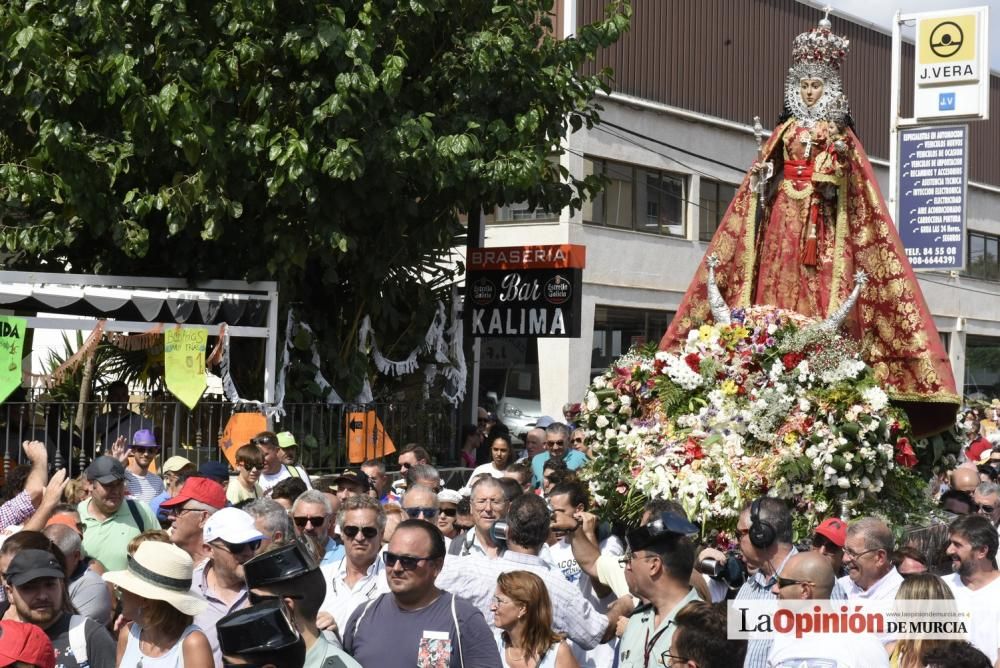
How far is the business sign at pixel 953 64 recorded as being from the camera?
18812 mm

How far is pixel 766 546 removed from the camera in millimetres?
6062

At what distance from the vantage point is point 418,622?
16.9ft

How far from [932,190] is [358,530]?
15357mm

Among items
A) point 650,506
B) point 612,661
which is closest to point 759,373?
point 650,506

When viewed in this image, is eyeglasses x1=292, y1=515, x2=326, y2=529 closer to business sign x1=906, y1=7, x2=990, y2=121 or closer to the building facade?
business sign x1=906, y1=7, x2=990, y2=121

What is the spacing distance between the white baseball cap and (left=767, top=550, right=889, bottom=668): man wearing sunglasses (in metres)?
2.19

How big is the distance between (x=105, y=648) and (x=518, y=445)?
1736 centimetres

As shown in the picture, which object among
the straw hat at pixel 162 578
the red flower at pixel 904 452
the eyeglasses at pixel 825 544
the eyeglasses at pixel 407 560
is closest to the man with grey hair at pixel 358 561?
the eyeglasses at pixel 407 560

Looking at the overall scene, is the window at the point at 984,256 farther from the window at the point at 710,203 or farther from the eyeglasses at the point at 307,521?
the eyeglasses at the point at 307,521

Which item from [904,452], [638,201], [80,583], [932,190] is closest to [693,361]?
[904,452]

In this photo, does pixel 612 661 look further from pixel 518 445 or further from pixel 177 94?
pixel 518 445

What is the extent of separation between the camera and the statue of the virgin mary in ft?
34.1

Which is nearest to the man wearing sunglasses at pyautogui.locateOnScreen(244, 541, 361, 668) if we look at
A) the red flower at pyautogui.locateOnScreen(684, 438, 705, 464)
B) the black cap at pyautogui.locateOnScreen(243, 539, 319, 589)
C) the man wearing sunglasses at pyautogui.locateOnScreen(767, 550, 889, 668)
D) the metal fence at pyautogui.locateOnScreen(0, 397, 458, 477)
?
the black cap at pyautogui.locateOnScreen(243, 539, 319, 589)

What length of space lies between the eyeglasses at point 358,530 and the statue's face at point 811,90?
575 cm
